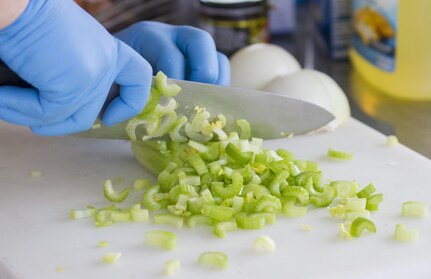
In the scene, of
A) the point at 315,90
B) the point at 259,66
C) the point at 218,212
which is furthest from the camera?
the point at 259,66

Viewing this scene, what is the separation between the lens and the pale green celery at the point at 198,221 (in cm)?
130

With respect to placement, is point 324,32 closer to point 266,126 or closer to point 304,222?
point 266,126

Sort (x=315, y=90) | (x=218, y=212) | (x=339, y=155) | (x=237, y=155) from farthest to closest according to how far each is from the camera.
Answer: (x=315, y=90) → (x=339, y=155) → (x=237, y=155) → (x=218, y=212)

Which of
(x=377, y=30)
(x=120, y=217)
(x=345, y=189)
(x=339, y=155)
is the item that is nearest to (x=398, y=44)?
(x=377, y=30)

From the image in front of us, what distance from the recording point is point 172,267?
118 cm

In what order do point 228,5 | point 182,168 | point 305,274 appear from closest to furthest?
point 305,274 < point 182,168 < point 228,5

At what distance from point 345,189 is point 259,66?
464 millimetres

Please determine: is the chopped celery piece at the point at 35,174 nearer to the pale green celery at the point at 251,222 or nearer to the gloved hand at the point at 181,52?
the gloved hand at the point at 181,52

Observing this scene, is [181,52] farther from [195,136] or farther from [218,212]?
[218,212]

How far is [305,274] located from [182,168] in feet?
1.08

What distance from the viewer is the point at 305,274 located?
1.16 meters

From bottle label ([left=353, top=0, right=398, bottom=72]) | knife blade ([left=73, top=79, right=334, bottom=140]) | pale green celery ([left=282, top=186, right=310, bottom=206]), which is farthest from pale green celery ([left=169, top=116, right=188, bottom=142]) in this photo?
bottle label ([left=353, top=0, right=398, bottom=72])

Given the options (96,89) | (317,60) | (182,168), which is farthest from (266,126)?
(317,60)

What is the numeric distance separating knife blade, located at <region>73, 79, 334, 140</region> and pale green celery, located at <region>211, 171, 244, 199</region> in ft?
0.49
